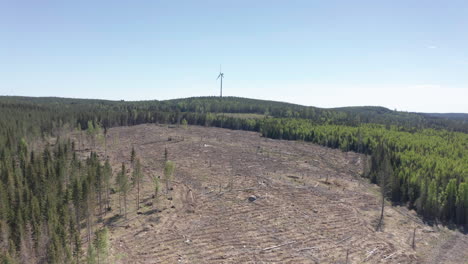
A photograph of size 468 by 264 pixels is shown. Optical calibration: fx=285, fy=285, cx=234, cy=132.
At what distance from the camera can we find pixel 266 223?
4462cm

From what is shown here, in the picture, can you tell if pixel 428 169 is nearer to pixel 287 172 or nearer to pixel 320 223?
pixel 287 172

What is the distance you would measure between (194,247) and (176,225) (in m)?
6.86

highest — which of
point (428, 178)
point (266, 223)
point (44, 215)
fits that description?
point (428, 178)

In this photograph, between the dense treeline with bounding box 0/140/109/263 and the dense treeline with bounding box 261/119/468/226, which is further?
the dense treeline with bounding box 261/119/468/226

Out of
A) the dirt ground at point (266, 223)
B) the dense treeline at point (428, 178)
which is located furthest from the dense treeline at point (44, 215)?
the dense treeline at point (428, 178)

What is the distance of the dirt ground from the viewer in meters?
36.1

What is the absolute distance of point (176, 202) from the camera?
169 ft

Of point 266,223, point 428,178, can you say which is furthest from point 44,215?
point 428,178

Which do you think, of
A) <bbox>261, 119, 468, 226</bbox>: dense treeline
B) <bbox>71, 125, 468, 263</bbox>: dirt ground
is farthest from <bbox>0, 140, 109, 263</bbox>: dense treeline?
<bbox>261, 119, 468, 226</bbox>: dense treeline

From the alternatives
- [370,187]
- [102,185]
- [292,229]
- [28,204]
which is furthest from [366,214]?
[28,204]

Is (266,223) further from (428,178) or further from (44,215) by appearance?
(428,178)

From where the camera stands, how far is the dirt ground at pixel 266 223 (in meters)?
36.1

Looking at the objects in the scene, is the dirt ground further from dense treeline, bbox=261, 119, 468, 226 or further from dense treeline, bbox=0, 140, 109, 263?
dense treeline, bbox=0, 140, 109, 263

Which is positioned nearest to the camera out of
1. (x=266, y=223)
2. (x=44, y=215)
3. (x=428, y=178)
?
(x=44, y=215)
